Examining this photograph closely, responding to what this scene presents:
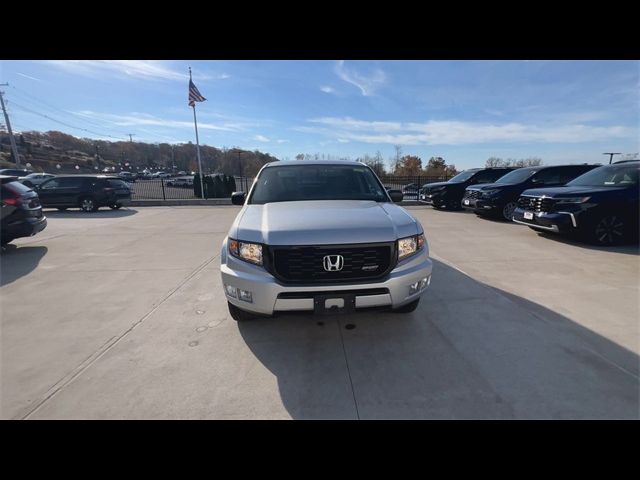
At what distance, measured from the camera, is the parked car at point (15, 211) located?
546 centimetres

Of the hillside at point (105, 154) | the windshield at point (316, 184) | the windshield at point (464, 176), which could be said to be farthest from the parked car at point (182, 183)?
the hillside at point (105, 154)

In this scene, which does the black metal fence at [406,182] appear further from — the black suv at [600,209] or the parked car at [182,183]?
the parked car at [182,183]

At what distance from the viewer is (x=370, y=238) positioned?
7.84 feet

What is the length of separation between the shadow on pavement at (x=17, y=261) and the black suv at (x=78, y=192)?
6600mm

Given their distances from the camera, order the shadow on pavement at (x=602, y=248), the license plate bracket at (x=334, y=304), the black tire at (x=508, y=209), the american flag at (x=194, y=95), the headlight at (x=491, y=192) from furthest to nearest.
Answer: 1. the american flag at (x=194, y=95)
2. the headlight at (x=491, y=192)
3. the black tire at (x=508, y=209)
4. the shadow on pavement at (x=602, y=248)
5. the license plate bracket at (x=334, y=304)

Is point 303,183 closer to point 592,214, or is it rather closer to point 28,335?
point 28,335

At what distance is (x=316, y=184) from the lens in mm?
3664

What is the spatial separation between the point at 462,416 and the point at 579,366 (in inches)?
51.2

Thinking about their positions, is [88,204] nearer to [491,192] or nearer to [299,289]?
[299,289]

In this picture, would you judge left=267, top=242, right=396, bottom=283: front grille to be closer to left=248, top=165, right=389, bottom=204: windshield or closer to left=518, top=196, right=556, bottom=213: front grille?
left=248, top=165, right=389, bottom=204: windshield

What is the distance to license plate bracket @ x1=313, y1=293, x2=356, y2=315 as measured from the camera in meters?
2.30

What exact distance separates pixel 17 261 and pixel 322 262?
6.36 metres
